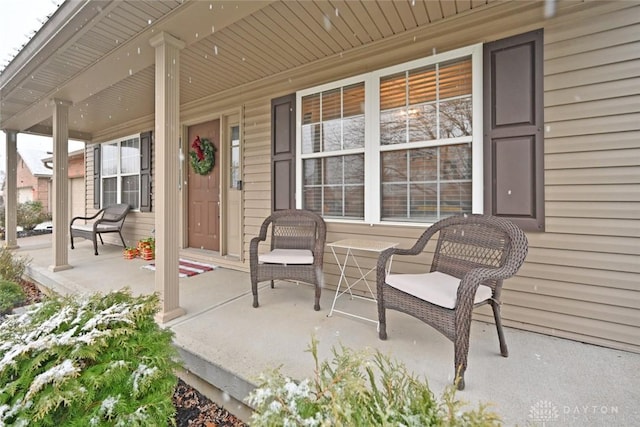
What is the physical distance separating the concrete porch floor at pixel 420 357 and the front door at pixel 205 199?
72.1 inches

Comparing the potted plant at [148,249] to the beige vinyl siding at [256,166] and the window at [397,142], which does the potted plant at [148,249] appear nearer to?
the beige vinyl siding at [256,166]

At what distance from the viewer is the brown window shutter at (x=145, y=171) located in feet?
17.9

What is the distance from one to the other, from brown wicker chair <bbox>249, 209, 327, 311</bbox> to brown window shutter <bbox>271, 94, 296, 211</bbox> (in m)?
0.38

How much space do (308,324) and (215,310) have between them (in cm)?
92

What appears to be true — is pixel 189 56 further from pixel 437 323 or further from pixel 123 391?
pixel 437 323

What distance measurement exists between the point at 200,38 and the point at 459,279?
2.94 metres

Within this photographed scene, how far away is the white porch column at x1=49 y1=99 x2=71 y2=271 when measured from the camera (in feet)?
13.2

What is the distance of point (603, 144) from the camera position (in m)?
2.05

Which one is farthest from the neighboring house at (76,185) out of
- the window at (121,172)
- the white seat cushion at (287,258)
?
the white seat cushion at (287,258)

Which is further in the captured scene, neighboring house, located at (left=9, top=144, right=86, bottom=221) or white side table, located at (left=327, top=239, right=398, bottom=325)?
neighboring house, located at (left=9, top=144, right=86, bottom=221)

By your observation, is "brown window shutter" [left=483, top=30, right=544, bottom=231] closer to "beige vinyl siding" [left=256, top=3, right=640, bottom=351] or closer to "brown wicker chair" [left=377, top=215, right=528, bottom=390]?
"beige vinyl siding" [left=256, top=3, right=640, bottom=351]

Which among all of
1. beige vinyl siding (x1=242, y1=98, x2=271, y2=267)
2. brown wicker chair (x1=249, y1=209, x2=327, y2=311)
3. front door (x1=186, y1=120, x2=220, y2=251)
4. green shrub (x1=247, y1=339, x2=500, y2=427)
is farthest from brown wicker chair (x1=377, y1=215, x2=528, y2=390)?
Answer: front door (x1=186, y1=120, x2=220, y2=251)

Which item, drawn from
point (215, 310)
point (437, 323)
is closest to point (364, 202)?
point (437, 323)

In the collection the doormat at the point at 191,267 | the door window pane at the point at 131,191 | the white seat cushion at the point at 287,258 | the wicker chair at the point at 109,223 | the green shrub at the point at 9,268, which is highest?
Answer: the door window pane at the point at 131,191
